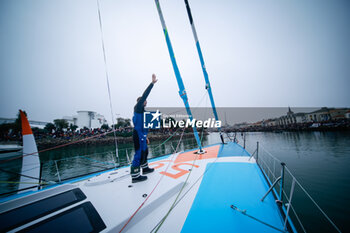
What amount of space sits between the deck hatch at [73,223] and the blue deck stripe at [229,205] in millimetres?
1122

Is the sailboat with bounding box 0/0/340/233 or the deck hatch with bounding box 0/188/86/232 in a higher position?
the deck hatch with bounding box 0/188/86/232

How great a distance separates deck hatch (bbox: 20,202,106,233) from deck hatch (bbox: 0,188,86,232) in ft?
0.85

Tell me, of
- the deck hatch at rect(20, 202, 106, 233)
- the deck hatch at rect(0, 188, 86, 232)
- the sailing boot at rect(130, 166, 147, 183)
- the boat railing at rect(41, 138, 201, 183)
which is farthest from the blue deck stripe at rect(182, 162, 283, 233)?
the boat railing at rect(41, 138, 201, 183)

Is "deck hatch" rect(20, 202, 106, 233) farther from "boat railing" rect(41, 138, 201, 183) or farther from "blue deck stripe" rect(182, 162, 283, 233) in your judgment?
"boat railing" rect(41, 138, 201, 183)

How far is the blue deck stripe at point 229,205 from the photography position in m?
1.58

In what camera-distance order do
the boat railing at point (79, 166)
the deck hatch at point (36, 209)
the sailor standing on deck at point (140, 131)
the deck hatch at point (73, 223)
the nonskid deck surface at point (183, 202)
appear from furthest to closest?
1. the boat railing at point (79, 166)
2. the sailor standing on deck at point (140, 131)
3. the nonskid deck surface at point (183, 202)
4. the deck hatch at point (36, 209)
5. the deck hatch at point (73, 223)

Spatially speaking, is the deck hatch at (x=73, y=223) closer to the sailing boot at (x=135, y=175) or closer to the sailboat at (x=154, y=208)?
the sailboat at (x=154, y=208)

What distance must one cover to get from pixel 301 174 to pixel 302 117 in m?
79.9

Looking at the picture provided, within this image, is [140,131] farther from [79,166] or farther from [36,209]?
[79,166]

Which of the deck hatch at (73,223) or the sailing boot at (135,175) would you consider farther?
the sailing boot at (135,175)

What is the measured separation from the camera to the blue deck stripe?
5.18ft

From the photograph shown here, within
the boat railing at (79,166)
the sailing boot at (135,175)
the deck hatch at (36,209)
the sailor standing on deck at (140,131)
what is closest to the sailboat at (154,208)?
the deck hatch at (36,209)

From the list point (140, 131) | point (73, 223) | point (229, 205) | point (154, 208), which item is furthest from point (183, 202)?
point (140, 131)

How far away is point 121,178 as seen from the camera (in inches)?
108
